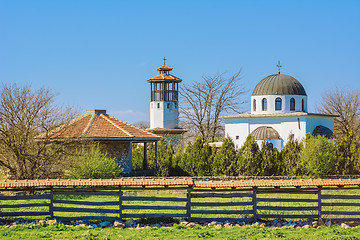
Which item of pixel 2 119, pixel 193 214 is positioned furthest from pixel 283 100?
pixel 193 214

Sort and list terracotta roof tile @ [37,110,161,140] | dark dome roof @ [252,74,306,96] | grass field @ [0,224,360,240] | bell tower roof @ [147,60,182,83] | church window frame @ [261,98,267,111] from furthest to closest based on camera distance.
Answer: bell tower roof @ [147,60,182,83] < church window frame @ [261,98,267,111] < dark dome roof @ [252,74,306,96] < terracotta roof tile @ [37,110,161,140] < grass field @ [0,224,360,240]

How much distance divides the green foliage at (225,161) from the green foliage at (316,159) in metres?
4.31

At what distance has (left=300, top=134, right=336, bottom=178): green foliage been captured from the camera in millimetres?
31500

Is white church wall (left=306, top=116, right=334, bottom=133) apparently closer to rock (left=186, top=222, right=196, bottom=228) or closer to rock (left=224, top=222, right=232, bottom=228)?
rock (left=224, top=222, right=232, bottom=228)

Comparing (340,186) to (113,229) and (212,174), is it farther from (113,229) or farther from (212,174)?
(212,174)

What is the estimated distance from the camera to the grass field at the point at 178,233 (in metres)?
12.6

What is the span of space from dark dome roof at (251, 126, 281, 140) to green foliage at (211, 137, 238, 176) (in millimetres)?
5733

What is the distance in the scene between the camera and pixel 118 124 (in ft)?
106

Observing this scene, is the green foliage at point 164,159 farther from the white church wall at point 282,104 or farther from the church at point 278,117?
the white church wall at point 282,104

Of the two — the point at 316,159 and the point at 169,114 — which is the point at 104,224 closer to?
the point at 316,159

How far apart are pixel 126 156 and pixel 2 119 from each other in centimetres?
938

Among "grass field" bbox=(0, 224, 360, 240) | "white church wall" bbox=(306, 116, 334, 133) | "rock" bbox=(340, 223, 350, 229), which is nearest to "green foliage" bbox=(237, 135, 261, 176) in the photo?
"white church wall" bbox=(306, 116, 334, 133)

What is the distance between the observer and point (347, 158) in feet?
108

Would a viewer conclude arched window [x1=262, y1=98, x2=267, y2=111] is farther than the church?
Yes
